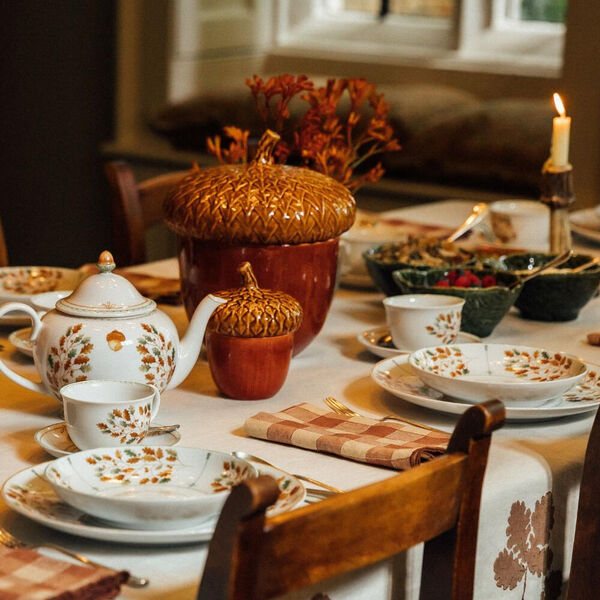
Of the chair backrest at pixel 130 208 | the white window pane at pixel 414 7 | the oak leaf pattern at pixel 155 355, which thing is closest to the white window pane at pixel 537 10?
the white window pane at pixel 414 7

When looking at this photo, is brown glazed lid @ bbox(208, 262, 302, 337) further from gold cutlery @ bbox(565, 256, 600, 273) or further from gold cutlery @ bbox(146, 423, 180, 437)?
gold cutlery @ bbox(565, 256, 600, 273)

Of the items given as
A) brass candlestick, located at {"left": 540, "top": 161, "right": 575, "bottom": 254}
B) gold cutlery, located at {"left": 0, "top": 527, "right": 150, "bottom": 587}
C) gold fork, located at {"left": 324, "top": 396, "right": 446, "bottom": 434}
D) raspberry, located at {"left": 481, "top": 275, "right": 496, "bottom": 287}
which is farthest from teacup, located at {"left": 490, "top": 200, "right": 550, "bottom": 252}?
gold cutlery, located at {"left": 0, "top": 527, "right": 150, "bottom": 587}

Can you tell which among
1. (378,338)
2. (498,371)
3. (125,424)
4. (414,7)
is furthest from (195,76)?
(125,424)

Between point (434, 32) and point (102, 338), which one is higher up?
point (434, 32)

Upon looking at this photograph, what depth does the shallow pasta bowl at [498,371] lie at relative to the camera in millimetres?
1055

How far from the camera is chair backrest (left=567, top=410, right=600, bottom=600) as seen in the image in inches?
37.4

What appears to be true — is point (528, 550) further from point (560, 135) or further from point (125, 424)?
point (560, 135)

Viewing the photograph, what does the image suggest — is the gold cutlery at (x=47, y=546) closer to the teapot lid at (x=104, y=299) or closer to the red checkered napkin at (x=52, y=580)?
the red checkered napkin at (x=52, y=580)

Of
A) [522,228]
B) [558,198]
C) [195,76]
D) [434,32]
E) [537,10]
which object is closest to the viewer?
[558,198]

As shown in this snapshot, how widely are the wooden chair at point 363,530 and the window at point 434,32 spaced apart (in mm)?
3160

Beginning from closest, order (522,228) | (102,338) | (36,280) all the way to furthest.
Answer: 1. (102,338)
2. (36,280)
3. (522,228)

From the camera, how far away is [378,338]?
1.34 meters

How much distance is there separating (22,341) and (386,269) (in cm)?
50

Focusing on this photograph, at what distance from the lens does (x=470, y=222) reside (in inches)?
68.8
